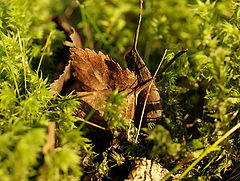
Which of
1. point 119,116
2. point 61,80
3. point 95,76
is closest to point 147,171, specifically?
point 119,116

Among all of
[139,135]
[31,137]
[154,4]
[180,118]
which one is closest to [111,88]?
[139,135]

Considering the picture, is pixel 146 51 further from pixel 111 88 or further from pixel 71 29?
pixel 111 88

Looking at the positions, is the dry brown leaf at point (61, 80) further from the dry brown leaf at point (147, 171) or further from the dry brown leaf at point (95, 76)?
the dry brown leaf at point (147, 171)

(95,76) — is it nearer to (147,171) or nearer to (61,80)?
(61,80)

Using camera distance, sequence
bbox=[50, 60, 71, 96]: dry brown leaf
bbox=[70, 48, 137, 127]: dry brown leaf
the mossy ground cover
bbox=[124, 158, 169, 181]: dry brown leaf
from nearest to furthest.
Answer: the mossy ground cover
bbox=[124, 158, 169, 181]: dry brown leaf
bbox=[70, 48, 137, 127]: dry brown leaf
bbox=[50, 60, 71, 96]: dry brown leaf

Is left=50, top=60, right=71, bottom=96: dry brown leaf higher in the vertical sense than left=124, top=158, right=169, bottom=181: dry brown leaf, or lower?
higher

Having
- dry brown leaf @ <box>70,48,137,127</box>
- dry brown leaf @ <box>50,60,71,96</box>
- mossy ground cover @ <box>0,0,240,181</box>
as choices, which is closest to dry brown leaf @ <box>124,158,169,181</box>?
mossy ground cover @ <box>0,0,240,181</box>

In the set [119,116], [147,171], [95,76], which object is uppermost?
[95,76]

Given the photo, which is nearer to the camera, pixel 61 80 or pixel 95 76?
pixel 95 76

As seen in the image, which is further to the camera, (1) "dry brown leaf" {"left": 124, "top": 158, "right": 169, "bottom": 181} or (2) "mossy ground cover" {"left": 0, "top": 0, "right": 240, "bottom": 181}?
(1) "dry brown leaf" {"left": 124, "top": 158, "right": 169, "bottom": 181}

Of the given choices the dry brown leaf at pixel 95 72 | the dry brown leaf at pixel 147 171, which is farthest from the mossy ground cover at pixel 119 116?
the dry brown leaf at pixel 95 72

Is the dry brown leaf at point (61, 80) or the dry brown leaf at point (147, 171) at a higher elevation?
the dry brown leaf at point (61, 80)

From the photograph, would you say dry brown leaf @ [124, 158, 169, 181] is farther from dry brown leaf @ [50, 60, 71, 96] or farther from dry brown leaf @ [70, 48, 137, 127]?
dry brown leaf @ [50, 60, 71, 96]
